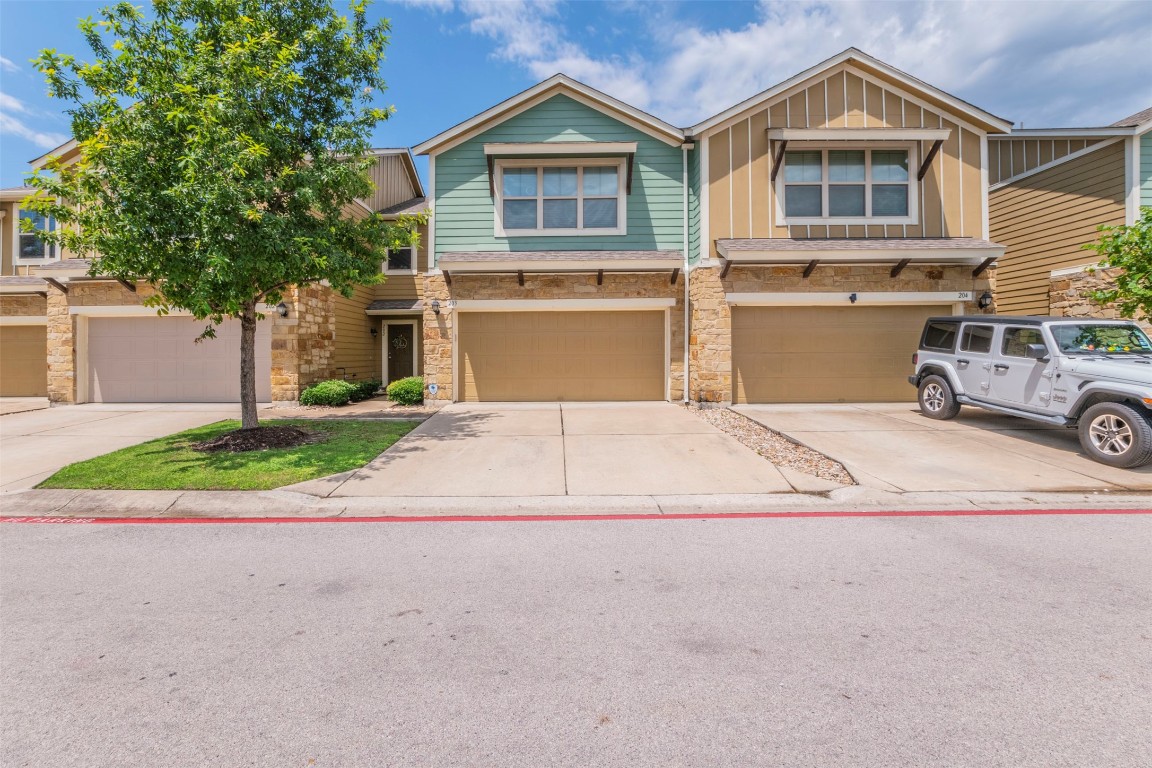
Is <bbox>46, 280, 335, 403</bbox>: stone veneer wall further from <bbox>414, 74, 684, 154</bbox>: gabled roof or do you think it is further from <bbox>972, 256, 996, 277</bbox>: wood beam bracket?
<bbox>972, 256, 996, 277</bbox>: wood beam bracket

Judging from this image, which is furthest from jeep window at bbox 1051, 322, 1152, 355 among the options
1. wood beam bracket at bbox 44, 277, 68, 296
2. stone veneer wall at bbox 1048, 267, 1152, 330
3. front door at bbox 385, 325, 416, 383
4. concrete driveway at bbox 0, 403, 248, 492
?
wood beam bracket at bbox 44, 277, 68, 296

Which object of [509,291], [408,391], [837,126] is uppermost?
[837,126]

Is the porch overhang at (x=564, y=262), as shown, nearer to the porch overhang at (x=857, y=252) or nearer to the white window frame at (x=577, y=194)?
the white window frame at (x=577, y=194)

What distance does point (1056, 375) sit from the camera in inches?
285

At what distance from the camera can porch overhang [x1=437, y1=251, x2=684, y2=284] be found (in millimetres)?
11023

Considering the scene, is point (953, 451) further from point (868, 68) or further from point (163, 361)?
point (163, 361)

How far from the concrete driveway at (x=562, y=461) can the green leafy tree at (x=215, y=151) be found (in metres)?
3.18

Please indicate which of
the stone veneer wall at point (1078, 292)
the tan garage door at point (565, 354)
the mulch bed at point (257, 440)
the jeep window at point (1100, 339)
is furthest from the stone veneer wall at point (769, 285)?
the mulch bed at point (257, 440)

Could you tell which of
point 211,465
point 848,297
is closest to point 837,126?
point 848,297

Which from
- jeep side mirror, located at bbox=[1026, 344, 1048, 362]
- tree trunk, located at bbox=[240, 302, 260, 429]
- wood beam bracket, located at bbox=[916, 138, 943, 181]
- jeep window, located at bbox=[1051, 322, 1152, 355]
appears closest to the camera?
jeep window, located at bbox=[1051, 322, 1152, 355]

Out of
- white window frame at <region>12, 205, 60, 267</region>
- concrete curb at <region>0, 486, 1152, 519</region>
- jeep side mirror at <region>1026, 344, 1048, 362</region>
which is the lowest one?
concrete curb at <region>0, 486, 1152, 519</region>

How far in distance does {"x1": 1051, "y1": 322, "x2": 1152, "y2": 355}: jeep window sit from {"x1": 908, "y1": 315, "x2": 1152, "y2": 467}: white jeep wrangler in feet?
0.04

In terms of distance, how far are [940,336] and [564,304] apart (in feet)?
25.1

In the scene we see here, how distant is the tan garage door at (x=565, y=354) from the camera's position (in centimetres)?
1207
